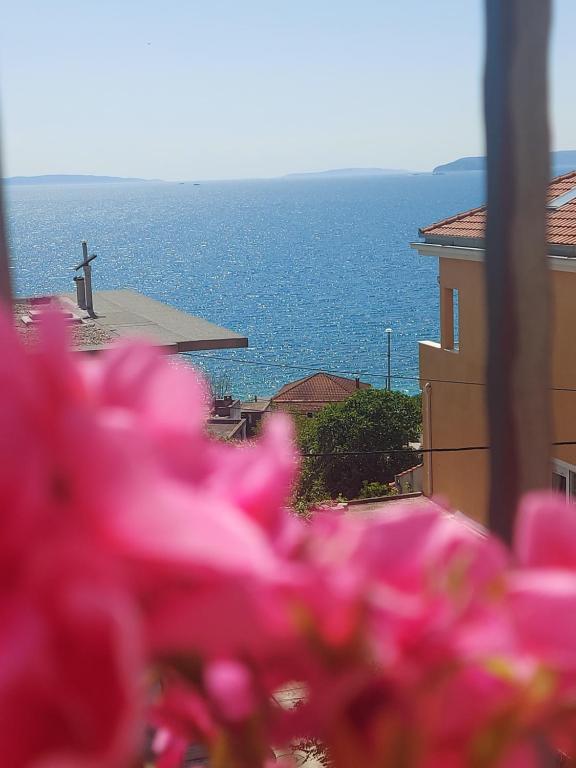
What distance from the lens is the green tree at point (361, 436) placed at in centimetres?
1552

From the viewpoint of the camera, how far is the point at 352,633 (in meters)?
0.23

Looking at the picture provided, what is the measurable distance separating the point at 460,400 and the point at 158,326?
2087mm

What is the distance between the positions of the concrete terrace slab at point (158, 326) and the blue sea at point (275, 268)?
11.5 m

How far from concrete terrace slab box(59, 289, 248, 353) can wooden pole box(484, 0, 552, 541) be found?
140 inches

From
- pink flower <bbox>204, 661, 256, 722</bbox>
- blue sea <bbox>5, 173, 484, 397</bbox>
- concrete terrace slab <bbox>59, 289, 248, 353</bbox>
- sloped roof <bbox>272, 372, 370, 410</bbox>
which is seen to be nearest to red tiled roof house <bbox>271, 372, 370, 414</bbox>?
sloped roof <bbox>272, 372, 370, 410</bbox>

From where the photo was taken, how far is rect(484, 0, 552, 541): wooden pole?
0.59 m

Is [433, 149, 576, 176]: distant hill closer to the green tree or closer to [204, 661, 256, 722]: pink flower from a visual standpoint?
the green tree

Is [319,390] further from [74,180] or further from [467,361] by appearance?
[74,180]

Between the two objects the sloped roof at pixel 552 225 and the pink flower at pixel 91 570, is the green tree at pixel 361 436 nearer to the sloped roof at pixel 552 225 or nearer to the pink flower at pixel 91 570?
the sloped roof at pixel 552 225

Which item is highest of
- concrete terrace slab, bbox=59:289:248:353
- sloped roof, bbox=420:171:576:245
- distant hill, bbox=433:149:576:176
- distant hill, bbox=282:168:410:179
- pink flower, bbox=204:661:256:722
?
distant hill, bbox=282:168:410:179

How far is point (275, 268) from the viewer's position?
5534cm

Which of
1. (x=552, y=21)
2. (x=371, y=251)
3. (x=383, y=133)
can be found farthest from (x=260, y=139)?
(x=552, y=21)

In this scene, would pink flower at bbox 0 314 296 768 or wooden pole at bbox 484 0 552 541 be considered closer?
pink flower at bbox 0 314 296 768

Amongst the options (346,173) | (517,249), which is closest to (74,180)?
(346,173)
